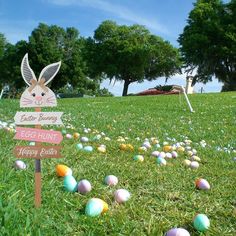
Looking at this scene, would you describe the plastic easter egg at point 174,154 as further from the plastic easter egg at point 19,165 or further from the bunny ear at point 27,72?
the bunny ear at point 27,72

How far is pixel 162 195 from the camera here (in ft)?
12.2

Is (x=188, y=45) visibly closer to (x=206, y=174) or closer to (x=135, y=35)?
(x=135, y=35)

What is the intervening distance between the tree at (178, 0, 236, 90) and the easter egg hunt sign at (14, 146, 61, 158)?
46.4 metres

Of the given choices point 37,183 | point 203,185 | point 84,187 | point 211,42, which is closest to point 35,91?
point 37,183

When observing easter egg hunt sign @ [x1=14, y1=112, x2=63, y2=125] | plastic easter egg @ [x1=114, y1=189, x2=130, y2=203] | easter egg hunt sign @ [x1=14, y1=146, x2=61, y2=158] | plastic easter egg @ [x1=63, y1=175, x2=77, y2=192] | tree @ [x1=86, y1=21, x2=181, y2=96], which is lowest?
plastic easter egg @ [x1=114, y1=189, x2=130, y2=203]

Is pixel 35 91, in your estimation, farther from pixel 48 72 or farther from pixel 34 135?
pixel 34 135

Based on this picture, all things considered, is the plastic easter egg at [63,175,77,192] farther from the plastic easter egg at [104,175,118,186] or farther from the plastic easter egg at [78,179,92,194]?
the plastic easter egg at [104,175,118,186]

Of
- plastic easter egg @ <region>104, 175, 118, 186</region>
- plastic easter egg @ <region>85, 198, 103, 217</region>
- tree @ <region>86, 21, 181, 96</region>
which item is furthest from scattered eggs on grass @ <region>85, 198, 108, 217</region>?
tree @ <region>86, 21, 181, 96</region>

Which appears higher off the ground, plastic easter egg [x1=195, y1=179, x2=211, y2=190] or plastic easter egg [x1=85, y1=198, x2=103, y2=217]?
plastic easter egg [x1=85, y1=198, x2=103, y2=217]

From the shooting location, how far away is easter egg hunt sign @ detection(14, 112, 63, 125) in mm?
2730

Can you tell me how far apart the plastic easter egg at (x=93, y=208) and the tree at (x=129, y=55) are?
53.5 m

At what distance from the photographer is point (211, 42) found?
161 ft

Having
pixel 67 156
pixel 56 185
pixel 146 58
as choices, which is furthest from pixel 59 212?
pixel 146 58

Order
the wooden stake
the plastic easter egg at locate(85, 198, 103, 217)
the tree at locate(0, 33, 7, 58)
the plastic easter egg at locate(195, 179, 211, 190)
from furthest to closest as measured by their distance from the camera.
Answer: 1. the tree at locate(0, 33, 7, 58)
2. the plastic easter egg at locate(195, 179, 211, 190)
3. the plastic easter egg at locate(85, 198, 103, 217)
4. the wooden stake
